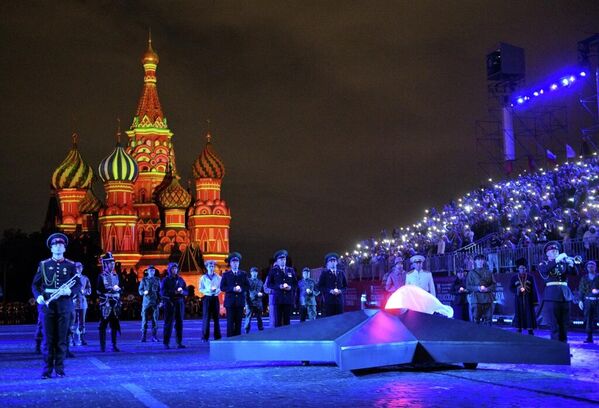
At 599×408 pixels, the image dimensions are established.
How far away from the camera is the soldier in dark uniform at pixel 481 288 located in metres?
18.6

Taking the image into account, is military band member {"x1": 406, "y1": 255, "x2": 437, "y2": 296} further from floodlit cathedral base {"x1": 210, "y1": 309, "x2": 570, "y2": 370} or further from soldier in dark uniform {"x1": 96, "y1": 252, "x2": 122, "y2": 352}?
soldier in dark uniform {"x1": 96, "y1": 252, "x2": 122, "y2": 352}

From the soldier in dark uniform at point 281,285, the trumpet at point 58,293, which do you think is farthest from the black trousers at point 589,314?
the trumpet at point 58,293

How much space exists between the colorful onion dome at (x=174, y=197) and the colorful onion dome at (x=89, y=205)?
30.8 feet

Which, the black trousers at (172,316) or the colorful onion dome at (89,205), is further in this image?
the colorful onion dome at (89,205)

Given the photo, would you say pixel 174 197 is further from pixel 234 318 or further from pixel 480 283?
pixel 480 283

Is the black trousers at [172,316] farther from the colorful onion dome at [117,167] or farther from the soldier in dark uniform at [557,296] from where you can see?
the colorful onion dome at [117,167]

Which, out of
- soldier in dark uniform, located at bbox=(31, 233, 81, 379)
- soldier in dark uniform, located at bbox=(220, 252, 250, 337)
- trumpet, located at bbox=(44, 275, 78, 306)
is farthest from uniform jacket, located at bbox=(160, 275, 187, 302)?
trumpet, located at bbox=(44, 275, 78, 306)

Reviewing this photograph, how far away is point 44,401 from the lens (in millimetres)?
10086

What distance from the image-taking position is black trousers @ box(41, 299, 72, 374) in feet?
42.7

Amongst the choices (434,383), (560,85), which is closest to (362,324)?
(434,383)

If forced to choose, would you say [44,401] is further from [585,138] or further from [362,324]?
[585,138]

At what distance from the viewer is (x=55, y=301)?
1316cm

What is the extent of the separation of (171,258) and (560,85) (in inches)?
1988

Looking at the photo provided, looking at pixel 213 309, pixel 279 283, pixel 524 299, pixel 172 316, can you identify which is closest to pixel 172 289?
pixel 172 316
